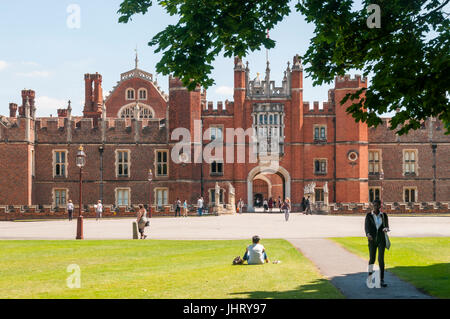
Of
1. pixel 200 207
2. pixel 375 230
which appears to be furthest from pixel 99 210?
pixel 375 230

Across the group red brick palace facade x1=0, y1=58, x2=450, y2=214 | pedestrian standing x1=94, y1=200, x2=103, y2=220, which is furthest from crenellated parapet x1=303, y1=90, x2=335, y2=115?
pedestrian standing x1=94, y1=200, x2=103, y2=220

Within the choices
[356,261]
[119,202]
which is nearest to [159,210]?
[119,202]

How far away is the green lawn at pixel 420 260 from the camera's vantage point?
34.7ft

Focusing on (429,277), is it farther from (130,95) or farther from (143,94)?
(130,95)

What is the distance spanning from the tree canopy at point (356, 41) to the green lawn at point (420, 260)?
3082 mm

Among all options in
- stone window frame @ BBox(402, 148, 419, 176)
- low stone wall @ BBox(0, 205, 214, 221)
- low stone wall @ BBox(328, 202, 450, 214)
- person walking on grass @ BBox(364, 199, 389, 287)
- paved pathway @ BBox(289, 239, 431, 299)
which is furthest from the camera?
stone window frame @ BBox(402, 148, 419, 176)

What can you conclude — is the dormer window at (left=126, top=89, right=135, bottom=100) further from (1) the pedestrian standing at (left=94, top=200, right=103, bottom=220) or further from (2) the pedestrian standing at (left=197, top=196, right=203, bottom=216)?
(2) the pedestrian standing at (left=197, top=196, right=203, bottom=216)

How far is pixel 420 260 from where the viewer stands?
552 inches

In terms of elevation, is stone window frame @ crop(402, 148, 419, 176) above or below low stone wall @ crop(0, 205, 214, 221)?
above

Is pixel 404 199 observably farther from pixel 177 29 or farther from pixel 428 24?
pixel 177 29

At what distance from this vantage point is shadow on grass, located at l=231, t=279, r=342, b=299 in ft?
30.2

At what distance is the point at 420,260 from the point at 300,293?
Result: 586cm

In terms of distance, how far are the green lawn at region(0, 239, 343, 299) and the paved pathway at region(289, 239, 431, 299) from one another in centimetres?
32

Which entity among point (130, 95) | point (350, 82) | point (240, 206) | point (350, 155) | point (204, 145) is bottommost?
point (240, 206)
